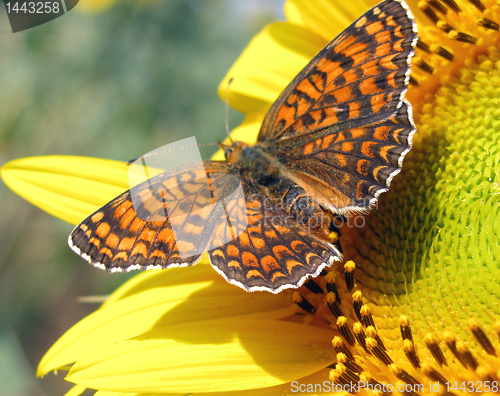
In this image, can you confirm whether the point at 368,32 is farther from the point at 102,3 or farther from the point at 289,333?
the point at 102,3

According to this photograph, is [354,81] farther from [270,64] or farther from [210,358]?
[210,358]

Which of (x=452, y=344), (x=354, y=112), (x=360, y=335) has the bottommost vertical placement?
(x=360, y=335)

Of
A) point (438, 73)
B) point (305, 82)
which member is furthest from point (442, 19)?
point (305, 82)

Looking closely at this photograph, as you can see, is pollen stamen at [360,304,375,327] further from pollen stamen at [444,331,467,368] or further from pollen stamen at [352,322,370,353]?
pollen stamen at [444,331,467,368]

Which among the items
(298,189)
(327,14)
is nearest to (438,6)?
(327,14)

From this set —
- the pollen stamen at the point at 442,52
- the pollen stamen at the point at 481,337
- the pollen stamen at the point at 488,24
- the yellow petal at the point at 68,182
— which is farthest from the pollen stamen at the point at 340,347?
the pollen stamen at the point at 488,24

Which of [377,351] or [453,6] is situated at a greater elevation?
[453,6]
